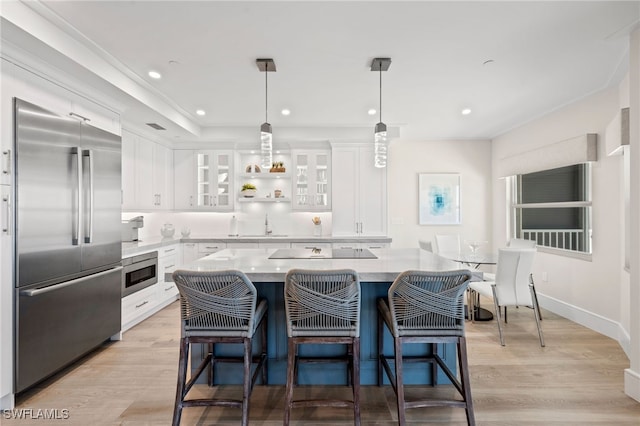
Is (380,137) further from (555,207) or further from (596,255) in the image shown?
(555,207)

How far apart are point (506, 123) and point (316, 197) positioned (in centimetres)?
304

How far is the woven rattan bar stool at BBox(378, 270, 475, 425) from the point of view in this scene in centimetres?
196

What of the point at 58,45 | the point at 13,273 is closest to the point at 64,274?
the point at 13,273

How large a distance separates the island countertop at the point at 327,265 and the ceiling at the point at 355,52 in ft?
5.55

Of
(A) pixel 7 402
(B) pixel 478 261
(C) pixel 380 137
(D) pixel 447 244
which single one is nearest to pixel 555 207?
(D) pixel 447 244

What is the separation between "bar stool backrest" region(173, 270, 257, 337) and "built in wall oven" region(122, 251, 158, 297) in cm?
201

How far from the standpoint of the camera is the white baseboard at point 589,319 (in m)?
3.25

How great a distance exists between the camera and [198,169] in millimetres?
5551

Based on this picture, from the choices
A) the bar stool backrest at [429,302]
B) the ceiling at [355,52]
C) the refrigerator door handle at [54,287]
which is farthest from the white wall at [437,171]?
the refrigerator door handle at [54,287]

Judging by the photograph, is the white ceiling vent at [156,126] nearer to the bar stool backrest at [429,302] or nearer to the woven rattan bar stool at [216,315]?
the woven rattan bar stool at [216,315]

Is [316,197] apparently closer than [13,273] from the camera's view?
No

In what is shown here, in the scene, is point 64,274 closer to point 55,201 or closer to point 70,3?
point 55,201

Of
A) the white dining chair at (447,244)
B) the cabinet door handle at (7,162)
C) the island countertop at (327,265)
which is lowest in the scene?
the white dining chair at (447,244)

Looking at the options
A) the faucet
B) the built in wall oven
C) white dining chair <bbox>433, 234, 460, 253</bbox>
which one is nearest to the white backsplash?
the faucet
